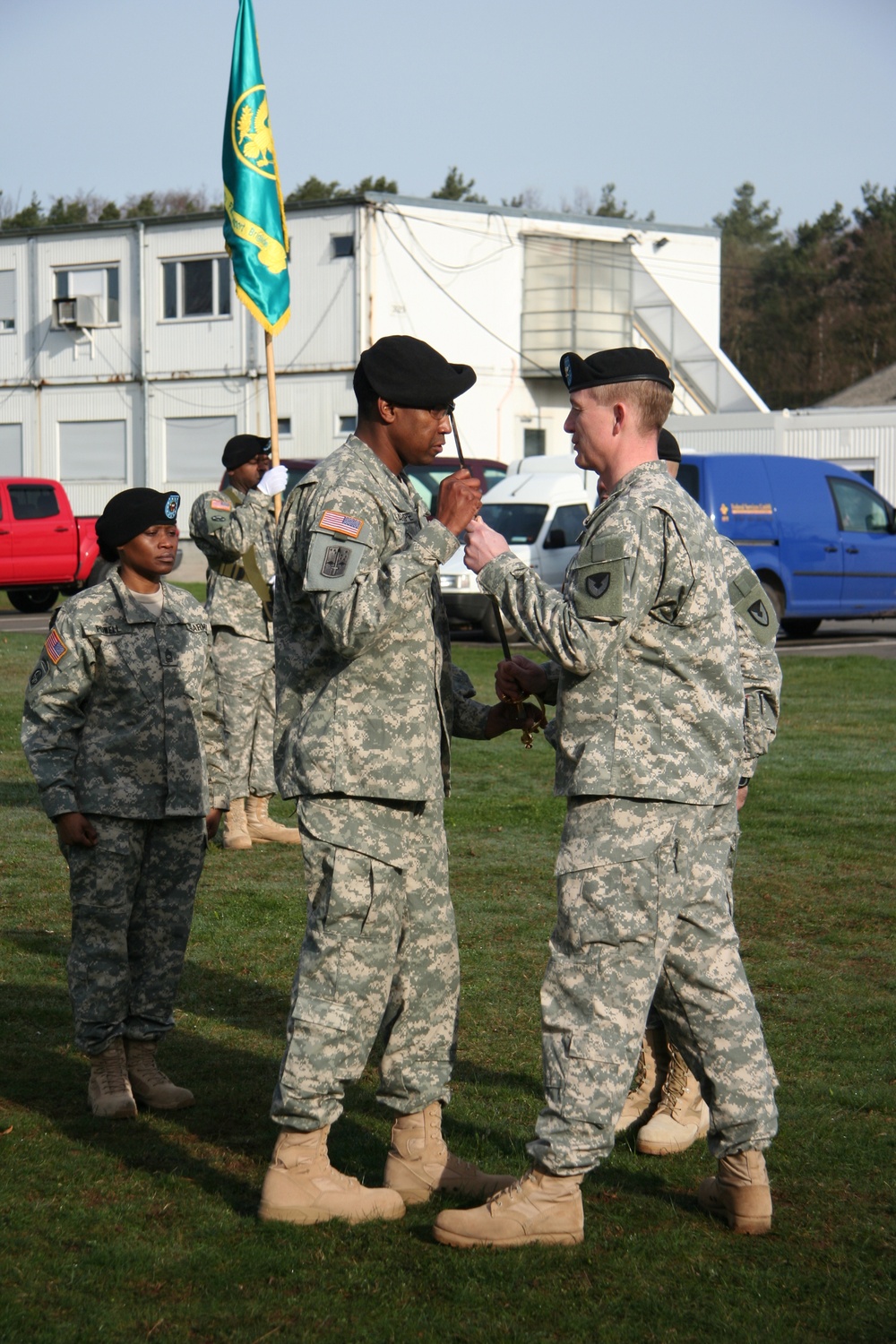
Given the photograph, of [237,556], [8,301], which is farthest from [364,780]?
[8,301]

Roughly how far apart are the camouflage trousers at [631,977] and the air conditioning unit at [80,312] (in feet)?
127

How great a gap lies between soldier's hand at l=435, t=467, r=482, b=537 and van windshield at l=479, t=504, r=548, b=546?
17664 mm

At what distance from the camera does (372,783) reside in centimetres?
388

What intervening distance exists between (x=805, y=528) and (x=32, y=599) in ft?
44.2

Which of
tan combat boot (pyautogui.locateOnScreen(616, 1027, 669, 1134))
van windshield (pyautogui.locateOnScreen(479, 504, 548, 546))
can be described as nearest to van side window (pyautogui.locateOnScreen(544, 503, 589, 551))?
van windshield (pyautogui.locateOnScreen(479, 504, 548, 546))

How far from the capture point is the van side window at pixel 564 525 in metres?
21.3

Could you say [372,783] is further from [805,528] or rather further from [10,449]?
[10,449]

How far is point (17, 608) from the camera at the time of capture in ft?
87.1

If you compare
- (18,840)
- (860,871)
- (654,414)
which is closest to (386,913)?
(654,414)

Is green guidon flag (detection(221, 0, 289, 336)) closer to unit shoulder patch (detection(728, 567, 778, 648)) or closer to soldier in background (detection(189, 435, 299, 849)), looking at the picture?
soldier in background (detection(189, 435, 299, 849))

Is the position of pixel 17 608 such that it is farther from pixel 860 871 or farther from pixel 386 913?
pixel 386 913

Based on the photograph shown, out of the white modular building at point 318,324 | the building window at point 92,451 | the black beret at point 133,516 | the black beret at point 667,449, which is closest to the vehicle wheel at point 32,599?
the white modular building at point 318,324

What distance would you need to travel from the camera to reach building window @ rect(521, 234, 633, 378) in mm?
38875

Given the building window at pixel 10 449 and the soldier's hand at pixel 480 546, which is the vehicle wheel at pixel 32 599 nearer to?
the building window at pixel 10 449
